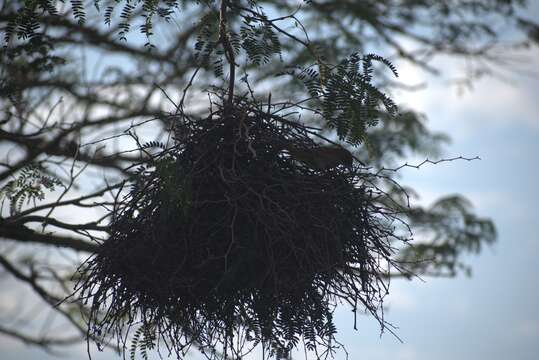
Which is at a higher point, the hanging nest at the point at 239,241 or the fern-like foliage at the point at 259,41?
the fern-like foliage at the point at 259,41

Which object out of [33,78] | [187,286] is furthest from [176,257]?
[33,78]

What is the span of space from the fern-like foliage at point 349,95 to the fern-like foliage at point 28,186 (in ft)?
4.11

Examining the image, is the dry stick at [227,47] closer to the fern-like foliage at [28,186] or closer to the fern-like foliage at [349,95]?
the fern-like foliage at [349,95]

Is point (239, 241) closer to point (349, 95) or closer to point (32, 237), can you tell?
point (349, 95)

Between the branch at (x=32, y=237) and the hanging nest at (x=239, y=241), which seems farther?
the branch at (x=32, y=237)

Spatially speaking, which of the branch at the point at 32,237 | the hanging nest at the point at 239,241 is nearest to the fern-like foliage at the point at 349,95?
the hanging nest at the point at 239,241

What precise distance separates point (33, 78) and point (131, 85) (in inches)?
39.2

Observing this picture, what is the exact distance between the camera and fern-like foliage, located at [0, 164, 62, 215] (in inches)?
105

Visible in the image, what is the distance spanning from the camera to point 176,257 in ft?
6.47

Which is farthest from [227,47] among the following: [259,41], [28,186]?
[28,186]

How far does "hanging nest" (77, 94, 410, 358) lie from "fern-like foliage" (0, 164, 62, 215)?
0.72m

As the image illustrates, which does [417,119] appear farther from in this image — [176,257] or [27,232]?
[176,257]

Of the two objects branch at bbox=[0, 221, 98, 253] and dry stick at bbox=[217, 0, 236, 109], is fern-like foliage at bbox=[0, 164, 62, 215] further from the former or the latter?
dry stick at bbox=[217, 0, 236, 109]

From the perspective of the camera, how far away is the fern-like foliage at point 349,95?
2016 mm
